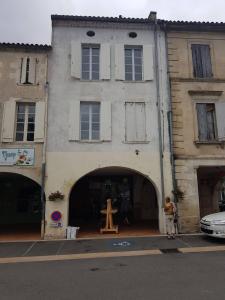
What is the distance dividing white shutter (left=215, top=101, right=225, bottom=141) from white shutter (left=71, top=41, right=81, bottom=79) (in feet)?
21.6

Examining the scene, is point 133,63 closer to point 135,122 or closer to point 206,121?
point 135,122

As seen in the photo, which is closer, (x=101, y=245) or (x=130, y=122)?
(x=101, y=245)

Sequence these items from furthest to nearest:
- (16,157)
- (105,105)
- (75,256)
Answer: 1. (105,105)
2. (16,157)
3. (75,256)

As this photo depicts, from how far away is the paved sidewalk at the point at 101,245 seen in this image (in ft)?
31.1

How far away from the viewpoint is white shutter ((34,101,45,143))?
12.6 metres

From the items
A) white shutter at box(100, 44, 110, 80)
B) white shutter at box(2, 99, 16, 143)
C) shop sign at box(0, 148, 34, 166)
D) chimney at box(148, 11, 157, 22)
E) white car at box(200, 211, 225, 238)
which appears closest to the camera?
white car at box(200, 211, 225, 238)

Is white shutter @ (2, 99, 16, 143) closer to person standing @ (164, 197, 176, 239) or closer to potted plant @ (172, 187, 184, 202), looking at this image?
person standing @ (164, 197, 176, 239)

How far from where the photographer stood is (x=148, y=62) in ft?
45.2

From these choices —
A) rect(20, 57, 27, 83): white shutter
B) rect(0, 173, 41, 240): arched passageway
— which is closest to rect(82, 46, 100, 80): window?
rect(20, 57, 27, 83): white shutter

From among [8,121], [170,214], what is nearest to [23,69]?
[8,121]

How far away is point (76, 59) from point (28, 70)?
2.24 metres

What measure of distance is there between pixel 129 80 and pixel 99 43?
2.29m

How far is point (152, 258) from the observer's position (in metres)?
8.33

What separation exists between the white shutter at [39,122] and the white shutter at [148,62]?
195 inches
